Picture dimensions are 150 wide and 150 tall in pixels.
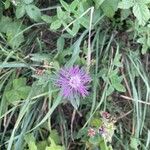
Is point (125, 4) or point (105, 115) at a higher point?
point (125, 4)

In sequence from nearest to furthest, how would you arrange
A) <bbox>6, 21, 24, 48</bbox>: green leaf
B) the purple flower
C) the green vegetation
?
the purple flower
the green vegetation
<bbox>6, 21, 24, 48</bbox>: green leaf

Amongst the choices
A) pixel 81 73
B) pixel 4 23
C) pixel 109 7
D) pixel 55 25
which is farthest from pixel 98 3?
pixel 4 23

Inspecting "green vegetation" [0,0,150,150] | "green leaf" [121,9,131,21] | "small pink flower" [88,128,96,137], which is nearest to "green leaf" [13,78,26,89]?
"green vegetation" [0,0,150,150]

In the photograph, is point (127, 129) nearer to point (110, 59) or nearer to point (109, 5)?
point (110, 59)

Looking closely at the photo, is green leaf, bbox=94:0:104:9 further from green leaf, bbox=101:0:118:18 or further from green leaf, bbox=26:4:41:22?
green leaf, bbox=26:4:41:22

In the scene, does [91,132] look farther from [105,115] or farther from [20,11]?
[20,11]

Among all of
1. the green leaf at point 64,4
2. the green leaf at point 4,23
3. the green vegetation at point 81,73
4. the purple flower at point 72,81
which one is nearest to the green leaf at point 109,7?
the green vegetation at point 81,73

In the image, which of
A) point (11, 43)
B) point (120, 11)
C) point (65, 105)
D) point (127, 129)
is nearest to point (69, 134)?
point (65, 105)
